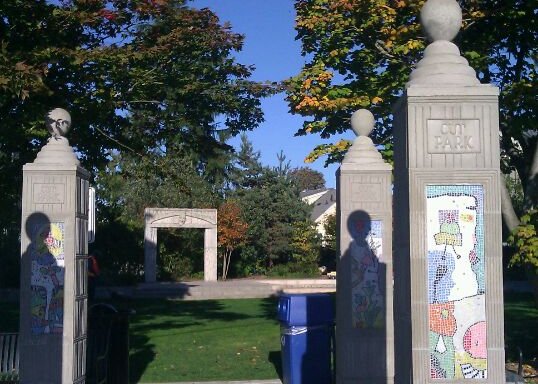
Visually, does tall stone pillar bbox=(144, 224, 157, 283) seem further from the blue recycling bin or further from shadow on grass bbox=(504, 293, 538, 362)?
the blue recycling bin

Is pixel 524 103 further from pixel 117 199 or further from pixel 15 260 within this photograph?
pixel 117 199

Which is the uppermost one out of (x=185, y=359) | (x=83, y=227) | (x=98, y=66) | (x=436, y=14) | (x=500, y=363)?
(x=98, y=66)

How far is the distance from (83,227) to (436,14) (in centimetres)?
470

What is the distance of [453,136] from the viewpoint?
5324 millimetres

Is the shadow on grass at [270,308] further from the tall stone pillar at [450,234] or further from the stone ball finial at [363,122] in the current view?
the tall stone pillar at [450,234]

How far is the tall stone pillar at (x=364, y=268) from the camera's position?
28.7ft

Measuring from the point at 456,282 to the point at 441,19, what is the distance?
1949mm

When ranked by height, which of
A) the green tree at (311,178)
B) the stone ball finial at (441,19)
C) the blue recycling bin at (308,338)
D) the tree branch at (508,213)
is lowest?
the blue recycling bin at (308,338)

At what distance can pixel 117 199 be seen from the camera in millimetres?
40625

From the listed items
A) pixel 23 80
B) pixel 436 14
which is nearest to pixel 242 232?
pixel 23 80

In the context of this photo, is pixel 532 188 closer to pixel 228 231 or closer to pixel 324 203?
pixel 228 231

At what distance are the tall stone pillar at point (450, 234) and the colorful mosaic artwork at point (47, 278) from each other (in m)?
4.06

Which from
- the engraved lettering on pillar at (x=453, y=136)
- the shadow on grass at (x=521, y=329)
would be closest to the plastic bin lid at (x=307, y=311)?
the shadow on grass at (x=521, y=329)

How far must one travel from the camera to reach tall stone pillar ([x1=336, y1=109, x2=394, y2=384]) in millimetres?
8734
